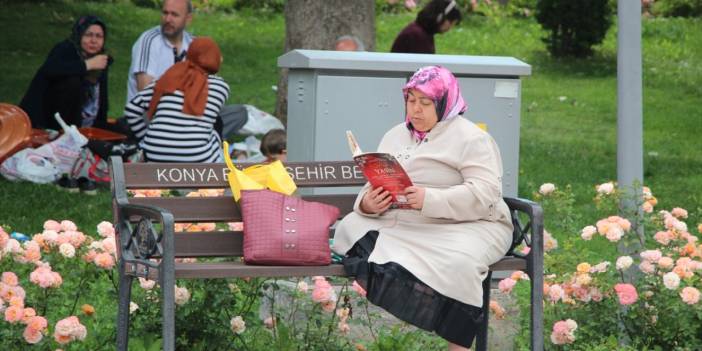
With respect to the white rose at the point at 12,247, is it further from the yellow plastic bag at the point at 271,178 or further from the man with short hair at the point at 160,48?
the man with short hair at the point at 160,48

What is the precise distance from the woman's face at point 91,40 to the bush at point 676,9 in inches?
603

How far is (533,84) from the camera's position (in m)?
16.6

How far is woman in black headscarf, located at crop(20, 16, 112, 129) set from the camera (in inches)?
367

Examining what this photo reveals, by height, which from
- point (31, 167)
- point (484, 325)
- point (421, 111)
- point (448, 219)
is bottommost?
point (31, 167)

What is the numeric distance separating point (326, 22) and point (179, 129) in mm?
3762

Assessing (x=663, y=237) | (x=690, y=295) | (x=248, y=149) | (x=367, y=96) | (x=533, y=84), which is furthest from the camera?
(x=533, y=84)

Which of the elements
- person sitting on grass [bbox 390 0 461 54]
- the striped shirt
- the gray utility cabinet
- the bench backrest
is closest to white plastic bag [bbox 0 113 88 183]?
the striped shirt

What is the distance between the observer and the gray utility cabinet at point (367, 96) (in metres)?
6.14

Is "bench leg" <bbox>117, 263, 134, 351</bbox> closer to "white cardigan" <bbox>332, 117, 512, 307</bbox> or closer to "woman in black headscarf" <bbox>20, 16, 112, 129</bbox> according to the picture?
"white cardigan" <bbox>332, 117, 512, 307</bbox>

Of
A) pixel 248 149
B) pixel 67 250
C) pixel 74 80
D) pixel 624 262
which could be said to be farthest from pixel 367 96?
pixel 248 149

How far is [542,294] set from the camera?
15.8 feet

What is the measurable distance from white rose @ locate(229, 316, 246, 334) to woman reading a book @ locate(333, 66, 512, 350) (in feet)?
1.47

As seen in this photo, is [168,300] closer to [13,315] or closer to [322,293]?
[13,315]

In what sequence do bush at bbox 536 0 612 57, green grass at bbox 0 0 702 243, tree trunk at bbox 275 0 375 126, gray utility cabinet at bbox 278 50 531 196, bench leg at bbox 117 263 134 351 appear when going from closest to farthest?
1. bench leg at bbox 117 263 134 351
2. gray utility cabinet at bbox 278 50 531 196
3. green grass at bbox 0 0 702 243
4. tree trunk at bbox 275 0 375 126
5. bush at bbox 536 0 612 57
